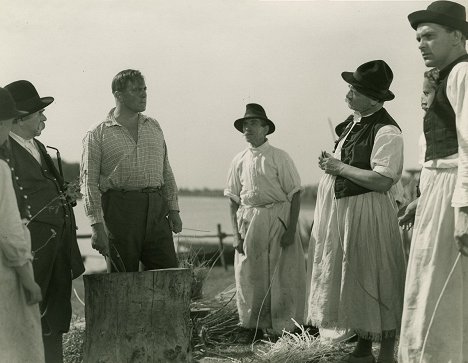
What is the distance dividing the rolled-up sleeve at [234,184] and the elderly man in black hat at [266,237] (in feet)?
0.07

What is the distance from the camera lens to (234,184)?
26.3 ft

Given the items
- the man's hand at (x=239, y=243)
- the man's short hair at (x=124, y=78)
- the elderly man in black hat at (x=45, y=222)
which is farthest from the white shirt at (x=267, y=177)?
the elderly man in black hat at (x=45, y=222)

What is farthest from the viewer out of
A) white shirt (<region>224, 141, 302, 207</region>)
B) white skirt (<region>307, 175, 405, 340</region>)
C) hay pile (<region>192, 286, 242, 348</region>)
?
white shirt (<region>224, 141, 302, 207</region>)

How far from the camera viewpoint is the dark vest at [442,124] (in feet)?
14.1

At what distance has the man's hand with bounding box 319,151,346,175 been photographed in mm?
5595

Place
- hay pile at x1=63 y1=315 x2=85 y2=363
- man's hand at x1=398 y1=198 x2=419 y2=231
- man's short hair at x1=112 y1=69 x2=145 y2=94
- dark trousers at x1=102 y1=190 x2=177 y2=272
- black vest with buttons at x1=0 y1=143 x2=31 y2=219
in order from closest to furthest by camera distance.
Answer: black vest with buttons at x1=0 y1=143 x2=31 y2=219
man's hand at x1=398 y1=198 x2=419 y2=231
dark trousers at x1=102 y1=190 x2=177 y2=272
man's short hair at x1=112 y1=69 x2=145 y2=94
hay pile at x1=63 y1=315 x2=85 y2=363

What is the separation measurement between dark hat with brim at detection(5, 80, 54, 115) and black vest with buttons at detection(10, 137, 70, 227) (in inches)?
9.8

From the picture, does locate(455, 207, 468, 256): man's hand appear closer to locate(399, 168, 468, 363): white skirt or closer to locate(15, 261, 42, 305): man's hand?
locate(399, 168, 468, 363): white skirt

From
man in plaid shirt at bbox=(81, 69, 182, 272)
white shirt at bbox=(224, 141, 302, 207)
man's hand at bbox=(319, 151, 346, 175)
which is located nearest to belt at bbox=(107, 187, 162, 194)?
man in plaid shirt at bbox=(81, 69, 182, 272)

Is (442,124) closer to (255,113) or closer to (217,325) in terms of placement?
(255,113)

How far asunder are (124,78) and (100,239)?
1.28 metres

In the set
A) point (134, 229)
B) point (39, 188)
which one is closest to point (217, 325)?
point (134, 229)

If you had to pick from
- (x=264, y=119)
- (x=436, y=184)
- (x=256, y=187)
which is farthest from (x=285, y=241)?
(x=436, y=184)

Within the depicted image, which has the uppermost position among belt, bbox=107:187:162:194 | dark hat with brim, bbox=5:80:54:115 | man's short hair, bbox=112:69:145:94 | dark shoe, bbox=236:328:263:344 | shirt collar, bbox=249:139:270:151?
man's short hair, bbox=112:69:145:94
